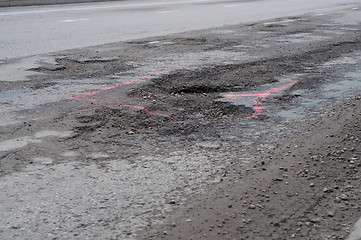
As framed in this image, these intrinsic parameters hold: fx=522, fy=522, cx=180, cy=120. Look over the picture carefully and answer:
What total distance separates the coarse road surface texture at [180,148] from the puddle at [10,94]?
25mm

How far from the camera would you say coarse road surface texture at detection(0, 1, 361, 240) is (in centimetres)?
308

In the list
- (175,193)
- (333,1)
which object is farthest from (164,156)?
(333,1)

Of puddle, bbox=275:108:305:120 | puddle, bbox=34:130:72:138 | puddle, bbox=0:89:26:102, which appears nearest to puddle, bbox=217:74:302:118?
puddle, bbox=275:108:305:120

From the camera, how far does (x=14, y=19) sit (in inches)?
615

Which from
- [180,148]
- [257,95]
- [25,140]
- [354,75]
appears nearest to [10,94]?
[25,140]

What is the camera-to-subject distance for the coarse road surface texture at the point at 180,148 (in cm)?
308

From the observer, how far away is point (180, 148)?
4332mm

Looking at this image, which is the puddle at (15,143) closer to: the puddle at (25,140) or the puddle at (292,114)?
the puddle at (25,140)

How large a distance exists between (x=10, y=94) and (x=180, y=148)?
279 centimetres

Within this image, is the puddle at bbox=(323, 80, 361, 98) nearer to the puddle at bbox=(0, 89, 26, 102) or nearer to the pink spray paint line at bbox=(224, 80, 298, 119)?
the pink spray paint line at bbox=(224, 80, 298, 119)

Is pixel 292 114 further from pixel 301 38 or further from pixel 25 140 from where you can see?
pixel 301 38

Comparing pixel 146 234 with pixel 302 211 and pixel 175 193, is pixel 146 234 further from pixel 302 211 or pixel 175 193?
A: pixel 302 211

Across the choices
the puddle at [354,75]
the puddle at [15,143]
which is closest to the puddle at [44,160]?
the puddle at [15,143]

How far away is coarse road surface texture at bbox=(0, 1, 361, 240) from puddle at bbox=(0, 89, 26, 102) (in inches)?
1.0
